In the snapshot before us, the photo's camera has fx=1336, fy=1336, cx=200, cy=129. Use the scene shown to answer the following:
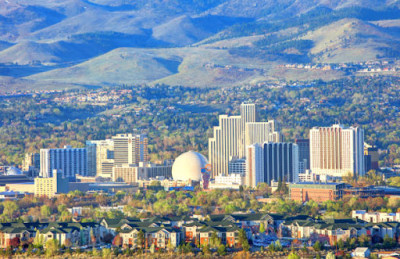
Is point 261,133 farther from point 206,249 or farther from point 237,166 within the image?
point 206,249

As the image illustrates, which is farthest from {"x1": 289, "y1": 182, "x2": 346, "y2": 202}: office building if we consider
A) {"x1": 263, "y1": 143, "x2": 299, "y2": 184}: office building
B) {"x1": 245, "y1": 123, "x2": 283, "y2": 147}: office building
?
{"x1": 245, "y1": 123, "x2": 283, "y2": 147}: office building

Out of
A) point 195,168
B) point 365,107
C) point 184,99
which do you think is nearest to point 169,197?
point 195,168

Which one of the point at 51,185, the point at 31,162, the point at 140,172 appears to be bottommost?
the point at 51,185

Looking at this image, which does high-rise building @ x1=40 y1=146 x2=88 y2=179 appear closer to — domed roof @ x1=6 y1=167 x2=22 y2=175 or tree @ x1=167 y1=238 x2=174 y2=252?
domed roof @ x1=6 y1=167 x2=22 y2=175

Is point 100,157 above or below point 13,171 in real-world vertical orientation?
above

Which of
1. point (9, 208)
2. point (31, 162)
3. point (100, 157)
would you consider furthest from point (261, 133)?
point (9, 208)

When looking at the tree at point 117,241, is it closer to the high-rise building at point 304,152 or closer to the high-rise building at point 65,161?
the high-rise building at point 65,161
